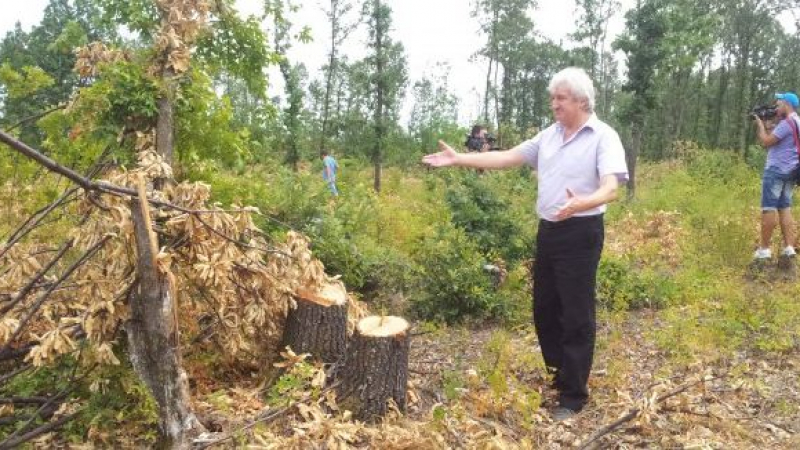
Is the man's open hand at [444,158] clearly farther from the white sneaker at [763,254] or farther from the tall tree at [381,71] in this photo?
the tall tree at [381,71]

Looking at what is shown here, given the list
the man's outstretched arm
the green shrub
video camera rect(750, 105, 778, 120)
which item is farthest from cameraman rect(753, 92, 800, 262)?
the man's outstretched arm

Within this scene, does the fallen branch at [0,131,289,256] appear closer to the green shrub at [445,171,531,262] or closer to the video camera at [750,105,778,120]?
the green shrub at [445,171,531,262]

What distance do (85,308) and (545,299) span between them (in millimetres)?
2573

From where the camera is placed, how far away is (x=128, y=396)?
3.11 metres

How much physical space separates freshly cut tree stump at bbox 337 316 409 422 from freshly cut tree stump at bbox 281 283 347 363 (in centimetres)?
43

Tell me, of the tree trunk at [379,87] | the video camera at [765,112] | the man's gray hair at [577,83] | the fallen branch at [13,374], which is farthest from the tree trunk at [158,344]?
the tree trunk at [379,87]

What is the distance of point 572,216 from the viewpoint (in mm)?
3443

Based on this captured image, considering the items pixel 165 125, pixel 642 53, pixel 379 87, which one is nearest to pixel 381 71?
pixel 379 87

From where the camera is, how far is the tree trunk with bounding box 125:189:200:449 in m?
2.93

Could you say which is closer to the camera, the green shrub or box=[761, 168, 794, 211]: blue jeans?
box=[761, 168, 794, 211]: blue jeans

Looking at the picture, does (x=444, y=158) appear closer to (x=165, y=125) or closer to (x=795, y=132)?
(x=165, y=125)

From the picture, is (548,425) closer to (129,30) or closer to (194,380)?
(194,380)

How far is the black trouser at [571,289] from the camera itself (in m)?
3.47

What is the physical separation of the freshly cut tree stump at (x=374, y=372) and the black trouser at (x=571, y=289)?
36.3 inches
